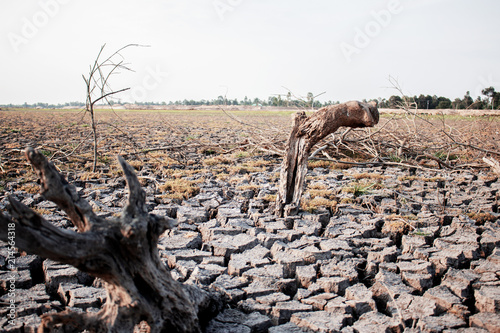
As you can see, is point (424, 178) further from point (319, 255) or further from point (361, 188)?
point (319, 255)

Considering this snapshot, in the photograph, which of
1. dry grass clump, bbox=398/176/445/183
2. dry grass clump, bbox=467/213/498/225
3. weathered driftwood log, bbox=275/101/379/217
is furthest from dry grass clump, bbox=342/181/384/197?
dry grass clump, bbox=467/213/498/225

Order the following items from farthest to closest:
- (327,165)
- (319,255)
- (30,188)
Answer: (327,165) < (30,188) < (319,255)

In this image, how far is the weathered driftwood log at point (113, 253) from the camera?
5.03 feet

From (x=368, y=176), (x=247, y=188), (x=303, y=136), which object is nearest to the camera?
(x=303, y=136)

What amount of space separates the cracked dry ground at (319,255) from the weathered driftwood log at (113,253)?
530 mm

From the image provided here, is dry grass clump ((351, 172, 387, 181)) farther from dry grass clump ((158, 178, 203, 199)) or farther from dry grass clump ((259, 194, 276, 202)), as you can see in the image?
dry grass clump ((158, 178, 203, 199))

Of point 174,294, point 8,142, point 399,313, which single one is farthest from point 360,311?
point 8,142

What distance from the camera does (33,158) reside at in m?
1.57

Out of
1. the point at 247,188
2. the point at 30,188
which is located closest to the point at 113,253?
the point at 247,188

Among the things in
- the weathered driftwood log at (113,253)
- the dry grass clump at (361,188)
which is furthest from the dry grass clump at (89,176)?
the weathered driftwood log at (113,253)

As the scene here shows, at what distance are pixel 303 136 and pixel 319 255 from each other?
1504 mm

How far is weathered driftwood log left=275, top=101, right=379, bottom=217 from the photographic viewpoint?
3924 mm

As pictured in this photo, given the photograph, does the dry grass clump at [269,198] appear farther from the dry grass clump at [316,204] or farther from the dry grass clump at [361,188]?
the dry grass clump at [361,188]

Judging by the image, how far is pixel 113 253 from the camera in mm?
1726
